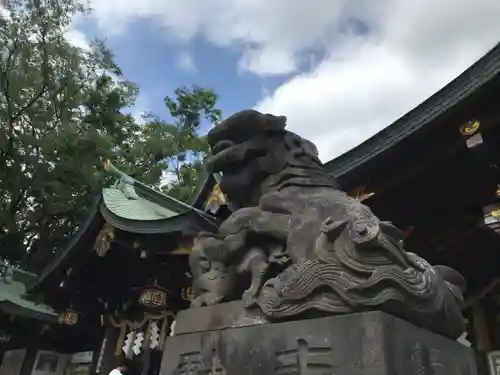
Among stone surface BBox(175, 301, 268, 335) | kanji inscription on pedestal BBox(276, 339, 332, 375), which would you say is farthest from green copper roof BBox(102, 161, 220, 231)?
kanji inscription on pedestal BBox(276, 339, 332, 375)

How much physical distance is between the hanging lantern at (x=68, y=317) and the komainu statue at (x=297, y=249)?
6815 mm

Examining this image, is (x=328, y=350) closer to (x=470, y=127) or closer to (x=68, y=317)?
(x=470, y=127)

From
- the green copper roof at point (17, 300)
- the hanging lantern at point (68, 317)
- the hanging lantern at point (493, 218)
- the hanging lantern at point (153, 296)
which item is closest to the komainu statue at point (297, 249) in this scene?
the hanging lantern at point (493, 218)

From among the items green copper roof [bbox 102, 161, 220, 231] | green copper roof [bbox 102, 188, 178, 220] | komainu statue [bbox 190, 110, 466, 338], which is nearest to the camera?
komainu statue [bbox 190, 110, 466, 338]

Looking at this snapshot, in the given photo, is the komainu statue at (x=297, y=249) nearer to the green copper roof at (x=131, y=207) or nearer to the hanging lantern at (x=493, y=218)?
the hanging lantern at (x=493, y=218)

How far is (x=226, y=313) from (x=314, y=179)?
856 millimetres

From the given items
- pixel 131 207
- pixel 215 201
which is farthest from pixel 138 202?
pixel 215 201

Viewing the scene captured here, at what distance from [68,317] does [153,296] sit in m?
2.21

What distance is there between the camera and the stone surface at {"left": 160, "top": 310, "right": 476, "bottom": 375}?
1837 millimetres

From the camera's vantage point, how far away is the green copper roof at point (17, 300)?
399 inches

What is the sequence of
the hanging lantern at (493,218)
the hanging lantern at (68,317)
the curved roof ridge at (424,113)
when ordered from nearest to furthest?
the curved roof ridge at (424,113)
the hanging lantern at (493,218)
the hanging lantern at (68,317)

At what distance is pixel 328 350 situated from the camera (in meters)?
1.92

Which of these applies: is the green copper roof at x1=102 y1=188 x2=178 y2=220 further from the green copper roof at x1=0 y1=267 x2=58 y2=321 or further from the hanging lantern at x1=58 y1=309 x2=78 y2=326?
the green copper roof at x1=0 y1=267 x2=58 y2=321

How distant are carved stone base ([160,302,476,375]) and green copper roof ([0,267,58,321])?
8.14m
